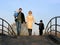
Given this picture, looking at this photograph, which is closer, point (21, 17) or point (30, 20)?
point (21, 17)

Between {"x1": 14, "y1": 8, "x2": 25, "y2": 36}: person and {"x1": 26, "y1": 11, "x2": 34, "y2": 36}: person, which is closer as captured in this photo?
{"x1": 14, "y1": 8, "x2": 25, "y2": 36}: person

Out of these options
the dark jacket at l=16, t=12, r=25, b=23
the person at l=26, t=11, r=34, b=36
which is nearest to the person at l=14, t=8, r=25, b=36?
the dark jacket at l=16, t=12, r=25, b=23

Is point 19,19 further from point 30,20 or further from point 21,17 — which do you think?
point 30,20

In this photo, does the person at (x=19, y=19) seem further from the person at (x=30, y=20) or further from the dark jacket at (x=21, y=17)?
the person at (x=30, y=20)

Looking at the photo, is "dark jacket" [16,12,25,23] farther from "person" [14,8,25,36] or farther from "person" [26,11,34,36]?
"person" [26,11,34,36]

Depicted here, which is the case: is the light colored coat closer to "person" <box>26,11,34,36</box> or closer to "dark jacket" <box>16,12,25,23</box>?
"person" <box>26,11,34,36</box>

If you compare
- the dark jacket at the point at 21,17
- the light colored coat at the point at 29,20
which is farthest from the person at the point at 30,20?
the dark jacket at the point at 21,17

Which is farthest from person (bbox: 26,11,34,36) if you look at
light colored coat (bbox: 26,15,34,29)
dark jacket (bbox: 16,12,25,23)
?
dark jacket (bbox: 16,12,25,23)

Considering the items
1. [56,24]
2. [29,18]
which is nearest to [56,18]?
[56,24]

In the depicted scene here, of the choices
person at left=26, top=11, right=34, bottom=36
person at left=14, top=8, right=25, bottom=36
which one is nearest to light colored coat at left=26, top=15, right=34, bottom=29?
person at left=26, top=11, right=34, bottom=36

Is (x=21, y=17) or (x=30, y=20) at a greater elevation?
(x=21, y=17)

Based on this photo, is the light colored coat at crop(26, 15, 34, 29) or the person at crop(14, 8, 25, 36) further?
the light colored coat at crop(26, 15, 34, 29)

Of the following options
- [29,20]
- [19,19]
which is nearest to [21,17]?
[19,19]

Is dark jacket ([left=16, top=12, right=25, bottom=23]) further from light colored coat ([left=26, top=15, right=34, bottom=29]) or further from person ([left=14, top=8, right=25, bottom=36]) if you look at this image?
light colored coat ([left=26, top=15, right=34, bottom=29])
